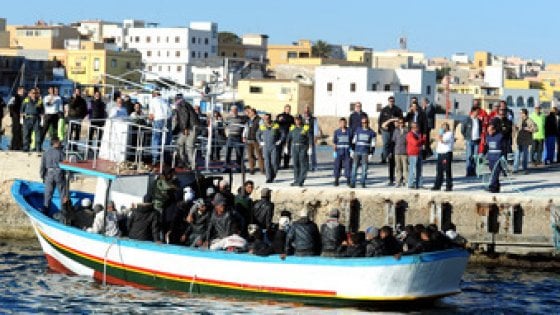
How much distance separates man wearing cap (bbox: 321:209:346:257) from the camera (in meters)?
21.1

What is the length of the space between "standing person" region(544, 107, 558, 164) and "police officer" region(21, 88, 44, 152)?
13150 mm

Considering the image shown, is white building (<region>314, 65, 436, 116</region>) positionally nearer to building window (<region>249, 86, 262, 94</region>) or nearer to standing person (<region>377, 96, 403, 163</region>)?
building window (<region>249, 86, 262, 94</region>)

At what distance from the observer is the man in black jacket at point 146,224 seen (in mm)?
22625

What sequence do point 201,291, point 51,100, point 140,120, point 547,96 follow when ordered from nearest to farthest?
point 201,291 → point 140,120 → point 51,100 → point 547,96

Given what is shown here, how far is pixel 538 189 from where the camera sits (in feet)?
94.5

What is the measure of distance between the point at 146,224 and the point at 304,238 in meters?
3.22

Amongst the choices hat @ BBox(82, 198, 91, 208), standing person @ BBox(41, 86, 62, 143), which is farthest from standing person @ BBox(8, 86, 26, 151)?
hat @ BBox(82, 198, 91, 208)

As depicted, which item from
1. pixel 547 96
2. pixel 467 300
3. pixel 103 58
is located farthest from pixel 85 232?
pixel 547 96

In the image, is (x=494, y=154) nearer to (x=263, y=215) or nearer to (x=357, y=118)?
(x=357, y=118)

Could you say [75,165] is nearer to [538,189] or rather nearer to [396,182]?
[396,182]

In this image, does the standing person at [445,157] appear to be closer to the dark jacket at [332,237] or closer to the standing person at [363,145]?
the standing person at [363,145]

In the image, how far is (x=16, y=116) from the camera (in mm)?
33594

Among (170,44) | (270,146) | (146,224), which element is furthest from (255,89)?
(146,224)

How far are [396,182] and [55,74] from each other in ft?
266
